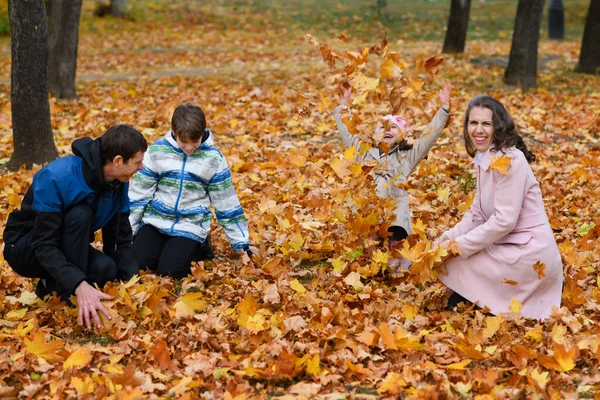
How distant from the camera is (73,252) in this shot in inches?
147

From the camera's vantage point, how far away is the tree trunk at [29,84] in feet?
21.9

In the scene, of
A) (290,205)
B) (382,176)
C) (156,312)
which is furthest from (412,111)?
(156,312)

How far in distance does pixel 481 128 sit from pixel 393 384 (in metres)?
1.55

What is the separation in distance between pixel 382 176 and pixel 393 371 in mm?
1562

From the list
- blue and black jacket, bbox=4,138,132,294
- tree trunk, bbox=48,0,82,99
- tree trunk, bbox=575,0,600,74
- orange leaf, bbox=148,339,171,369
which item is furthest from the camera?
tree trunk, bbox=575,0,600,74

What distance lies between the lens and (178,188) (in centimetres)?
452

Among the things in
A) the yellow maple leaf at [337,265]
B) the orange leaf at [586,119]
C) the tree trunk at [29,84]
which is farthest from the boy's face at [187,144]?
the orange leaf at [586,119]

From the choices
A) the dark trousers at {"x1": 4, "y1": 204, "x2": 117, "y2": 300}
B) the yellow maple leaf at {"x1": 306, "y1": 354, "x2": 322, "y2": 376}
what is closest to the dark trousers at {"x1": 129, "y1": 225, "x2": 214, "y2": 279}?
the dark trousers at {"x1": 4, "y1": 204, "x2": 117, "y2": 300}

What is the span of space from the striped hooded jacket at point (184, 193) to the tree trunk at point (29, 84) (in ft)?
9.07

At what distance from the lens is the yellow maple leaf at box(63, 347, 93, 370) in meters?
3.21

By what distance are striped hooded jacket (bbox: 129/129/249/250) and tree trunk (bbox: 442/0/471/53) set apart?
12076 millimetres

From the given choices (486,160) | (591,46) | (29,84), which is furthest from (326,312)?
(591,46)

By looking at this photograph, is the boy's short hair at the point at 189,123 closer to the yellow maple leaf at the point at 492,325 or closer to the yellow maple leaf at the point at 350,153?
the yellow maple leaf at the point at 350,153

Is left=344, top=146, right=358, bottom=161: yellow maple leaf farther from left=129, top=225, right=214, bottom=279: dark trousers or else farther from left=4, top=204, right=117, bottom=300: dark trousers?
left=4, top=204, right=117, bottom=300: dark trousers
